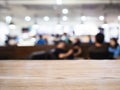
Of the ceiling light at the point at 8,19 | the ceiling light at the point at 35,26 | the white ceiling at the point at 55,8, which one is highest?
the white ceiling at the point at 55,8

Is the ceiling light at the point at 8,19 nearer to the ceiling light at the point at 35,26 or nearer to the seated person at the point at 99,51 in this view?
the ceiling light at the point at 35,26

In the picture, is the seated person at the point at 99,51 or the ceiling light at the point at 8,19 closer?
the seated person at the point at 99,51

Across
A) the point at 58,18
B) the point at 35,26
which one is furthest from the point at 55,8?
the point at 35,26

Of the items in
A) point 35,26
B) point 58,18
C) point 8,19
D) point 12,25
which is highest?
point 8,19

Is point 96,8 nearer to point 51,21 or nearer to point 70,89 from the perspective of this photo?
point 51,21

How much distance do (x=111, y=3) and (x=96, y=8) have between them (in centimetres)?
72

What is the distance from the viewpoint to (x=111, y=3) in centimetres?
1086

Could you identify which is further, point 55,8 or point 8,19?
point 8,19

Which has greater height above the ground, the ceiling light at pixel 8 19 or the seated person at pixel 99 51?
the seated person at pixel 99 51

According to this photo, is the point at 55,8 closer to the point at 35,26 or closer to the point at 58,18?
the point at 58,18

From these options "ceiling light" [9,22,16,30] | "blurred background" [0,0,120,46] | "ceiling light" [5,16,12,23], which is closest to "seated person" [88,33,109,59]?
"blurred background" [0,0,120,46]

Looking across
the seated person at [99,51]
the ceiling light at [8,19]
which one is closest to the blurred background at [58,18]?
the ceiling light at [8,19]

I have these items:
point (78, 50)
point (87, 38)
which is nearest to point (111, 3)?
point (87, 38)

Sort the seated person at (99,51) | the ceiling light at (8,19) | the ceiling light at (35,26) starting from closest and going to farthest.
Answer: the seated person at (99,51), the ceiling light at (8,19), the ceiling light at (35,26)
